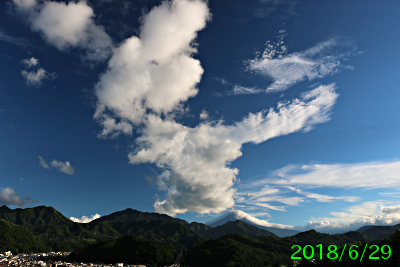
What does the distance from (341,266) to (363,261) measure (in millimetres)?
11382

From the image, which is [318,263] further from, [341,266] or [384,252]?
[384,252]

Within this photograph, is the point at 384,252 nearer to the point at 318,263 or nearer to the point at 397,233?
the point at 397,233

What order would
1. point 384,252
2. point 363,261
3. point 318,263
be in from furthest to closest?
point 318,263 → point 363,261 → point 384,252

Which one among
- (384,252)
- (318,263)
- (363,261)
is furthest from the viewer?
(318,263)

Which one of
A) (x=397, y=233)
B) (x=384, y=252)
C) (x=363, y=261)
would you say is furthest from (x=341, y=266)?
(x=397, y=233)

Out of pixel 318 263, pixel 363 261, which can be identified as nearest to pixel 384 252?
pixel 363 261

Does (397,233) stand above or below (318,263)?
above

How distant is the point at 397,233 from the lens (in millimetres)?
127688

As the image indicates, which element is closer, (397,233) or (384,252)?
(384,252)

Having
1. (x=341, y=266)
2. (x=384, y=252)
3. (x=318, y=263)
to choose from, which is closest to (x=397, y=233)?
(x=384, y=252)

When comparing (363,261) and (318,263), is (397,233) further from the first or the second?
(318,263)

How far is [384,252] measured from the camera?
111938 mm

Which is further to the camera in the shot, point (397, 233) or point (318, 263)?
point (318, 263)

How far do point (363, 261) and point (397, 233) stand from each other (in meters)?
26.6
